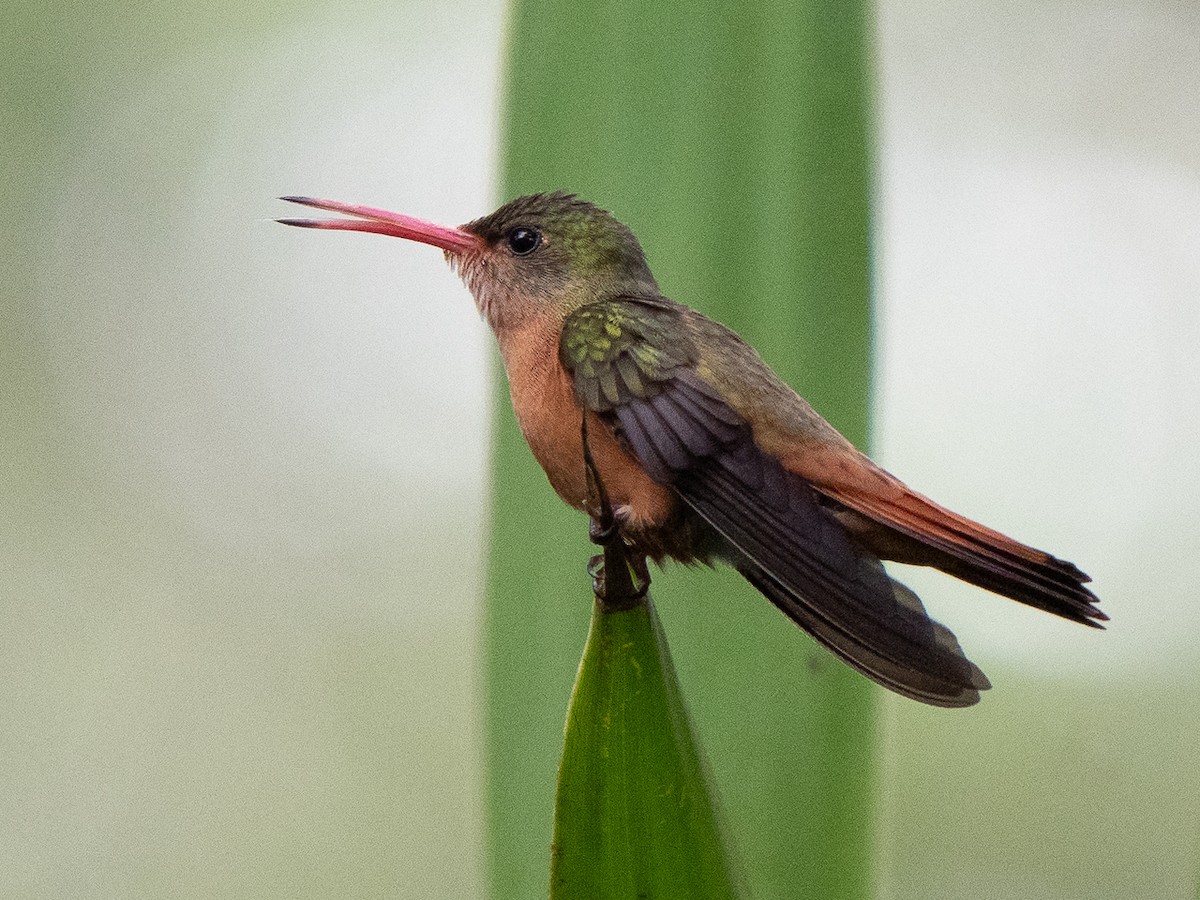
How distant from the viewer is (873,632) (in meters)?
0.47

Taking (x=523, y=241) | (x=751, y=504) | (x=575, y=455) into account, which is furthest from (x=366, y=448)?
(x=751, y=504)

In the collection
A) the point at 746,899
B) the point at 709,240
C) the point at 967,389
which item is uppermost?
the point at 967,389

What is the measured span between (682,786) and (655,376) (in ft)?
0.95

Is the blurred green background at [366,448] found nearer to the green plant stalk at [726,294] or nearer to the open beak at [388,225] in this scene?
the open beak at [388,225]

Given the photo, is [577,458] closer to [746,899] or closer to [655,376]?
[655,376]

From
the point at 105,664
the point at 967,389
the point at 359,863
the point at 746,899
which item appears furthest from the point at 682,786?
the point at 105,664

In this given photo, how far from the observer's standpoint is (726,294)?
59 cm

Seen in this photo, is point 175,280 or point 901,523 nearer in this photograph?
point 901,523

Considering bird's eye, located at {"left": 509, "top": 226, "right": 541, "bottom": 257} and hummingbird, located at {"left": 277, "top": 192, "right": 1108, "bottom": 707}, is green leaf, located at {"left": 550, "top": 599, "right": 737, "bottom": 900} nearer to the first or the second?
hummingbird, located at {"left": 277, "top": 192, "right": 1108, "bottom": 707}

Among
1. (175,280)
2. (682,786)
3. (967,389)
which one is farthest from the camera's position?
(175,280)

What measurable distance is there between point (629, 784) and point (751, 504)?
0.20 m

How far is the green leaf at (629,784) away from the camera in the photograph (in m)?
0.37

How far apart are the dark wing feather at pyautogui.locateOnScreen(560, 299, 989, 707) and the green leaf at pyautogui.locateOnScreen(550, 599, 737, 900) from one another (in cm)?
12

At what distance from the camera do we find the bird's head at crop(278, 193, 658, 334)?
767 millimetres
